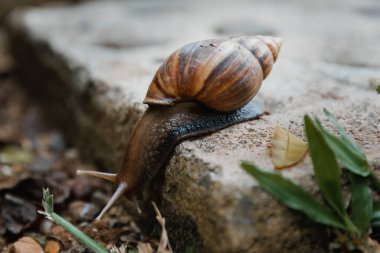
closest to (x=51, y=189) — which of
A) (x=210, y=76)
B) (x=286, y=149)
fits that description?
(x=210, y=76)

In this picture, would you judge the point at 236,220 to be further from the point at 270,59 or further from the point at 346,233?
the point at 270,59

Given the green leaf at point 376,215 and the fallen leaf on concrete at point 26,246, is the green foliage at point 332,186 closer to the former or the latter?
the green leaf at point 376,215

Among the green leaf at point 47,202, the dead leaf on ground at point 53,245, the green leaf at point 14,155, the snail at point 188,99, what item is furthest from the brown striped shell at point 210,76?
the green leaf at point 14,155

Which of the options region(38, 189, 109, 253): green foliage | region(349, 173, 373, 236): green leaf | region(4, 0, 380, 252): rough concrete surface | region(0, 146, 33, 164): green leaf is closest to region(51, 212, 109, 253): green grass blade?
region(38, 189, 109, 253): green foliage

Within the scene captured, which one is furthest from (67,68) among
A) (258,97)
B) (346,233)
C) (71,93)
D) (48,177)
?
(346,233)

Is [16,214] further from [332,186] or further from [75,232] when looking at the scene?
[332,186]

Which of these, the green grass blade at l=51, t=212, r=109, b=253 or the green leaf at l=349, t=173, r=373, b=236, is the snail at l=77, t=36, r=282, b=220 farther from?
the green leaf at l=349, t=173, r=373, b=236
